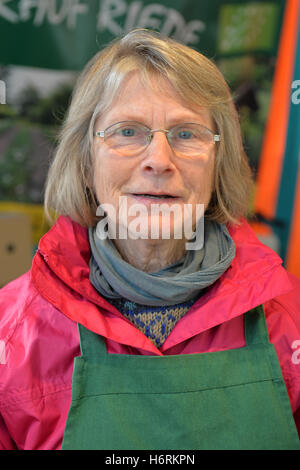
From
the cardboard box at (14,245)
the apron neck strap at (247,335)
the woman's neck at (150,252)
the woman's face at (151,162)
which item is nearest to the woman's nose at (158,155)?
the woman's face at (151,162)

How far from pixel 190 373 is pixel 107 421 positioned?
22 cm

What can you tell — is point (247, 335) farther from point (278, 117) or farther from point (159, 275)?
point (278, 117)

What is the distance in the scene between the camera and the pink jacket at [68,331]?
3.73 ft

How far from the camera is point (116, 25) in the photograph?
274 centimetres

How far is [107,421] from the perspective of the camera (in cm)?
106

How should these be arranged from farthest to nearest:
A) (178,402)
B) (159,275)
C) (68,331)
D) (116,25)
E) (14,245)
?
(116,25)
(14,245)
(159,275)
(68,331)
(178,402)

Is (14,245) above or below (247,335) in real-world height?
below

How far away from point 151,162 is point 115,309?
386mm

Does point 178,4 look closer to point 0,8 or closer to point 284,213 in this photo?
point 0,8

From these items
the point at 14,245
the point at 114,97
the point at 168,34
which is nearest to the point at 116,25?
the point at 168,34

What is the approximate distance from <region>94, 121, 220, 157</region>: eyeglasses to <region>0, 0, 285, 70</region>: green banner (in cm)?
161

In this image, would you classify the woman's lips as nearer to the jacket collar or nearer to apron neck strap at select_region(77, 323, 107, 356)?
the jacket collar

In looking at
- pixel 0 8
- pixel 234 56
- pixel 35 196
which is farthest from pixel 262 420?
pixel 0 8

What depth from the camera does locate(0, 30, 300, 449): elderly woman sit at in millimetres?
1093
